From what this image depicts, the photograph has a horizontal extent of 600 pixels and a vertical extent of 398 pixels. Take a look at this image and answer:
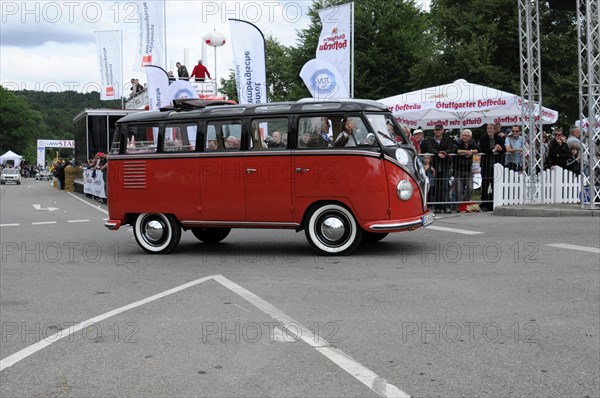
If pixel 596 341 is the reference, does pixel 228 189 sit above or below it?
above

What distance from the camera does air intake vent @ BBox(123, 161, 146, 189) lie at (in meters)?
11.7

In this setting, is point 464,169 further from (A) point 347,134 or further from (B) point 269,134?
(B) point 269,134

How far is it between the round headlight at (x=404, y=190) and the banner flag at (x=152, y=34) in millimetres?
23700

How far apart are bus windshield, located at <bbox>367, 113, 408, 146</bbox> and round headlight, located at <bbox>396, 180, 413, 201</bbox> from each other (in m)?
0.60

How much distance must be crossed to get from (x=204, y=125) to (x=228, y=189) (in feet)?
3.56

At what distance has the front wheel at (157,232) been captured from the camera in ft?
38.2

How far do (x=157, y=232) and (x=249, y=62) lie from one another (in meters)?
11.4

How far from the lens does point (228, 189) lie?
1116 centimetres

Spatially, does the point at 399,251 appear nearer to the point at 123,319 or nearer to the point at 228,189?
the point at 228,189

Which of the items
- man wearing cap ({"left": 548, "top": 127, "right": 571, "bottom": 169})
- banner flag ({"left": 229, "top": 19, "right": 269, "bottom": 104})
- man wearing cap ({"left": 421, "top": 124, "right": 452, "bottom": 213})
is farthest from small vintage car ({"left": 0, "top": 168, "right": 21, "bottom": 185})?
man wearing cap ({"left": 548, "top": 127, "right": 571, "bottom": 169})

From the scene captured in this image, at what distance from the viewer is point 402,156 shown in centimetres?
1058

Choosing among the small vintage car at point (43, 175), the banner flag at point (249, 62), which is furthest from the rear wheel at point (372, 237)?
the small vintage car at point (43, 175)

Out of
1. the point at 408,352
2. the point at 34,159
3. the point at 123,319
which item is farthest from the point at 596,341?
the point at 34,159

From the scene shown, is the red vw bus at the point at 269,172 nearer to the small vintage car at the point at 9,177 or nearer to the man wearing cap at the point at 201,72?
the man wearing cap at the point at 201,72
